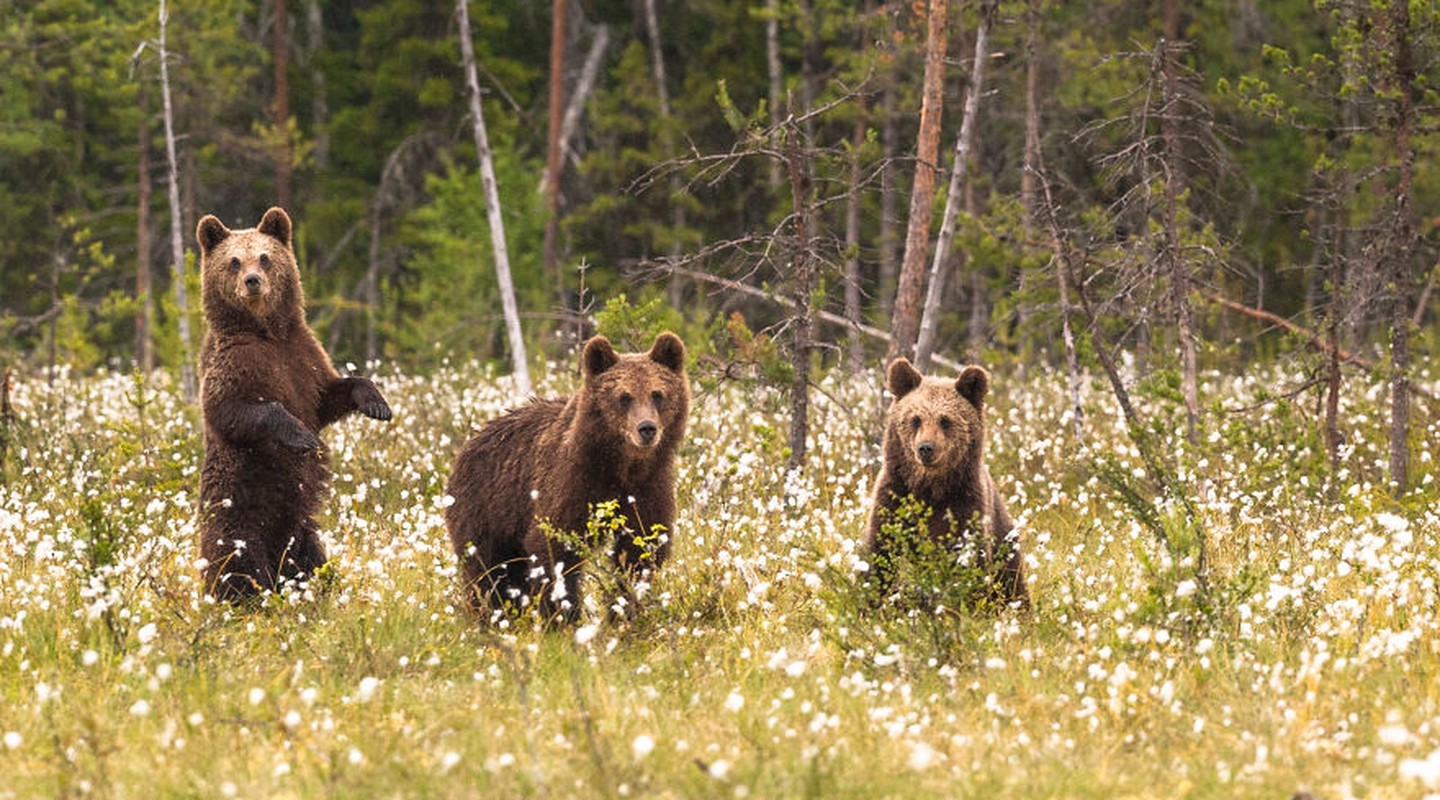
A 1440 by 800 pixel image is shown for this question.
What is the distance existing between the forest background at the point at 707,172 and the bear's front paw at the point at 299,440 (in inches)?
140

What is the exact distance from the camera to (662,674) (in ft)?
23.5

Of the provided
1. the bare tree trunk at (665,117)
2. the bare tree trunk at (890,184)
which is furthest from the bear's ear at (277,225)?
the bare tree trunk at (665,117)

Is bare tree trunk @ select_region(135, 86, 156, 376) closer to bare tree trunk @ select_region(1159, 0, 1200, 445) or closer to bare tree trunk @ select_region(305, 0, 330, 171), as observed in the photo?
bare tree trunk @ select_region(305, 0, 330, 171)

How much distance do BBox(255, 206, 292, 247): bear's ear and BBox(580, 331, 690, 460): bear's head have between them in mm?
2109

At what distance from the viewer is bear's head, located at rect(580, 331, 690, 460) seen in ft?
25.6

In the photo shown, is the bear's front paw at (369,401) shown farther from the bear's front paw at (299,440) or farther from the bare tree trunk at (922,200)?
the bare tree trunk at (922,200)

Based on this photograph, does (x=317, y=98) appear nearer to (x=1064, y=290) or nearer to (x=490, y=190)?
(x=490, y=190)

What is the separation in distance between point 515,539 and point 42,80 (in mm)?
22884

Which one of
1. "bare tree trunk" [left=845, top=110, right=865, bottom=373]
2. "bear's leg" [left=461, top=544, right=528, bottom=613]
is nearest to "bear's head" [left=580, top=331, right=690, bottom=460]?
"bear's leg" [left=461, top=544, right=528, bottom=613]

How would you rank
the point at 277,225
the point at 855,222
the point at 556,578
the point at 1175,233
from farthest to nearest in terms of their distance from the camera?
the point at 855,222 → the point at 1175,233 → the point at 277,225 → the point at 556,578

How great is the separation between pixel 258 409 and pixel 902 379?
11.4ft

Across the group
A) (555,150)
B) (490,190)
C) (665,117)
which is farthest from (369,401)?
(665,117)

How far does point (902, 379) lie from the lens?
28.8 ft

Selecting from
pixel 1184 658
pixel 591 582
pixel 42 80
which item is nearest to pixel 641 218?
pixel 42 80
